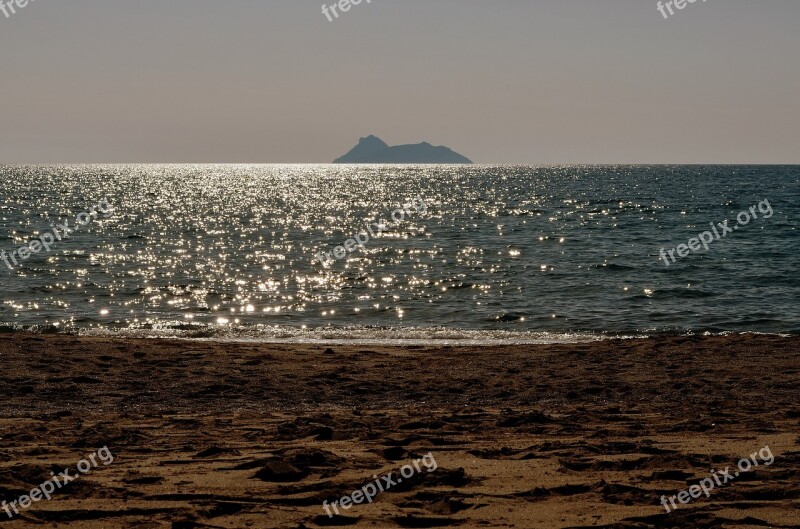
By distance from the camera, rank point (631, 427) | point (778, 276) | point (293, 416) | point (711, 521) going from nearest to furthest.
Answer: point (711, 521)
point (631, 427)
point (293, 416)
point (778, 276)

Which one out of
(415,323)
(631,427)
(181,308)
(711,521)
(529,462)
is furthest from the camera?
(181,308)

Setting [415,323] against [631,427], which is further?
[415,323]

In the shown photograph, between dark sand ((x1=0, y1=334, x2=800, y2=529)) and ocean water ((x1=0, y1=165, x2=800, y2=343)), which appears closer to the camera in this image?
dark sand ((x1=0, y1=334, x2=800, y2=529))

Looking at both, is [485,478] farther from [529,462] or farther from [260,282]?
[260,282]

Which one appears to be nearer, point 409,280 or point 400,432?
point 400,432

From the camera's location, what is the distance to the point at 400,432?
9.63 m

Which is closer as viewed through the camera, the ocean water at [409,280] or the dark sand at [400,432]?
the dark sand at [400,432]

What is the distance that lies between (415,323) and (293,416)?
41.4 ft

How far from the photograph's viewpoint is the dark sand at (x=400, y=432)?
21.8ft

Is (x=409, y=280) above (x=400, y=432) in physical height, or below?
below

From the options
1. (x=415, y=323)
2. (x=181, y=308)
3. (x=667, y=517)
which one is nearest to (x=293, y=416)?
(x=667, y=517)

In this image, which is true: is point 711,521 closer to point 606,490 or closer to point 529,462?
point 606,490

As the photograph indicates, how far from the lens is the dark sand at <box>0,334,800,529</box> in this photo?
21.8 ft

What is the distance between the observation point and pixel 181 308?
85.1ft
